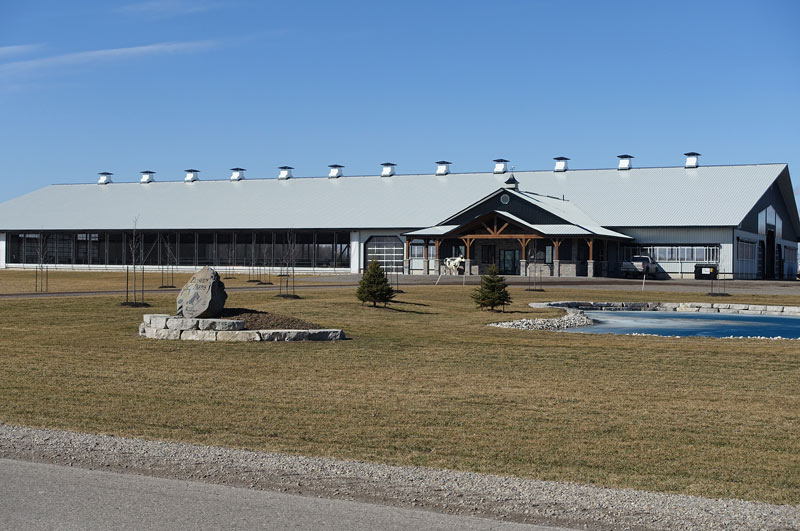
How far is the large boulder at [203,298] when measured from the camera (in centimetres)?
1962

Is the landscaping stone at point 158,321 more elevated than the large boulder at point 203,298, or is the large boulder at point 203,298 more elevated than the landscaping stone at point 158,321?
the large boulder at point 203,298

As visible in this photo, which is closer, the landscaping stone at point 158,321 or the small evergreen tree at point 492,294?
the landscaping stone at point 158,321

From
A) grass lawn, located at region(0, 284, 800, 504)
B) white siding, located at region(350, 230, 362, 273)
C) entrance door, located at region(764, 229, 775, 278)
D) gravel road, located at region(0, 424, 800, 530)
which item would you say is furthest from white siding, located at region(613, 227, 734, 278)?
gravel road, located at region(0, 424, 800, 530)

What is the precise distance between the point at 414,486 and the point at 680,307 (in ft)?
96.2

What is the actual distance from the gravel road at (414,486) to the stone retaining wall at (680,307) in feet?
84.4

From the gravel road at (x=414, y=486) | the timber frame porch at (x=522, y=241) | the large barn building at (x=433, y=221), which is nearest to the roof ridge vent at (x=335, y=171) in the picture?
the large barn building at (x=433, y=221)

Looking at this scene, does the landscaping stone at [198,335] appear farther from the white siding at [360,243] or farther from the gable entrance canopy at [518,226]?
the white siding at [360,243]

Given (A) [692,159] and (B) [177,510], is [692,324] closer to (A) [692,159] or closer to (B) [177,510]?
(B) [177,510]

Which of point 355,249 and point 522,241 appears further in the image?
point 355,249

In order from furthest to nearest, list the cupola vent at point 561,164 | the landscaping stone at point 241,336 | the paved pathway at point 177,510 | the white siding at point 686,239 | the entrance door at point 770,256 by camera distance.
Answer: the cupola vent at point 561,164 < the entrance door at point 770,256 < the white siding at point 686,239 < the landscaping stone at point 241,336 < the paved pathway at point 177,510

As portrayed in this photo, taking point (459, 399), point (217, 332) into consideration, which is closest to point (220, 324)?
point (217, 332)

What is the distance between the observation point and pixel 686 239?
59.7m

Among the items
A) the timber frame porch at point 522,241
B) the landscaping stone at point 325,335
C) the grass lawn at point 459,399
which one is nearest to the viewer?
the grass lawn at point 459,399

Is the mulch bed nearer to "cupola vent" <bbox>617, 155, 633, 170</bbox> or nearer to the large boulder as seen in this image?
the large boulder
